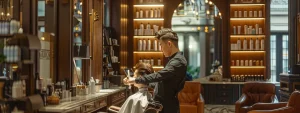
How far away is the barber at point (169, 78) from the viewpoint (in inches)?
126

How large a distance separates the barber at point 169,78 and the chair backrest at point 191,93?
4.73 metres

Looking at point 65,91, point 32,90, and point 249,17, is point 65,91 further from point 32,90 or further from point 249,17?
point 249,17

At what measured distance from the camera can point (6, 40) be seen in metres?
3.71

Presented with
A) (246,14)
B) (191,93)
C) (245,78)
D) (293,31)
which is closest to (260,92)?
(191,93)

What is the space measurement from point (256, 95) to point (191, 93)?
1.38 meters

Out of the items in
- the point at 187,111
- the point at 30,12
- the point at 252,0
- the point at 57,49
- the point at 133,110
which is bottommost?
the point at 187,111

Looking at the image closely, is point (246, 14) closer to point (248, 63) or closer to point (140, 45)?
point (248, 63)

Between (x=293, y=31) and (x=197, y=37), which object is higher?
(x=197, y=37)

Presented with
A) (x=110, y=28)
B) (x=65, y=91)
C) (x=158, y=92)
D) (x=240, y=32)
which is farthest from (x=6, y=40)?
(x=240, y=32)

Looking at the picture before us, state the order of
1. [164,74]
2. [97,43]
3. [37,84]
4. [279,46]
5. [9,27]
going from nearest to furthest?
Result: 1. [164,74]
2. [9,27]
3. [37,84]
4. [97,43]
5. [279,46]

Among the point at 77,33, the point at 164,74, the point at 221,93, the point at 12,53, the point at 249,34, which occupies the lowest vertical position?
the point at 221,93

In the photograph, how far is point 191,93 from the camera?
813 centimetres

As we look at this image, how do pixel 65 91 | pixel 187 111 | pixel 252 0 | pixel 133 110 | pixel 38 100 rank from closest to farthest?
pixel 133 110 → pixel 38 100 → pixel 65 91 → pixel 187 111 → pixel 252 0

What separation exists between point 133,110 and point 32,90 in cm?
111
